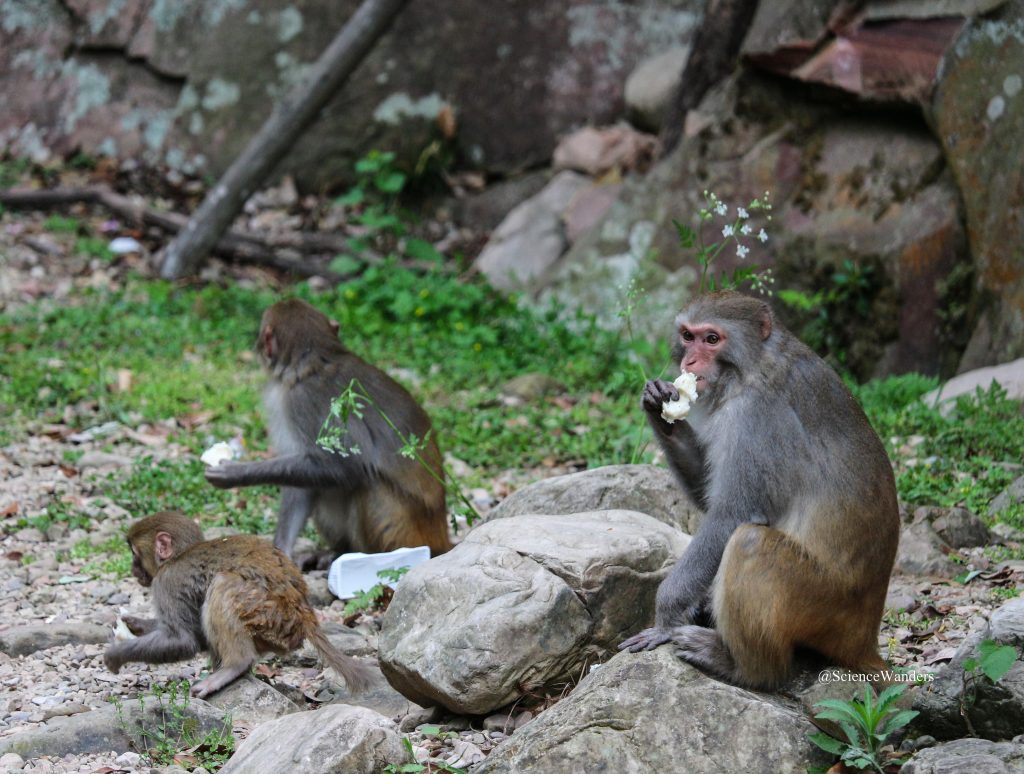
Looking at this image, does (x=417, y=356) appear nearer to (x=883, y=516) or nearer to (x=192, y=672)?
(x=192, y=672)

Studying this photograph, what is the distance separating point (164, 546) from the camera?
5.06 metres

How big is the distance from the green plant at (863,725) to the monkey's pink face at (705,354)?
114cm

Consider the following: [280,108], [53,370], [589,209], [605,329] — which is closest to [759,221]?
[605,329]

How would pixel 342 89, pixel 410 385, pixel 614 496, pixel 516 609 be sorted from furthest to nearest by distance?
pixel 342 89
pixel 410 385
pixel 614 496
pixel 516 609

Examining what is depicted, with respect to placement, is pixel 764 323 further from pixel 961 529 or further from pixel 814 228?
pixel 814 228

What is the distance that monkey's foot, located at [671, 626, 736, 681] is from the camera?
391cm

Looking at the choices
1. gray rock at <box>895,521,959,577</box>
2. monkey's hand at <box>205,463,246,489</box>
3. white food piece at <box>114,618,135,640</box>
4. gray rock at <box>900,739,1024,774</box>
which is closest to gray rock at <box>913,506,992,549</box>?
gray rock at <box>895,521,959,577</box>

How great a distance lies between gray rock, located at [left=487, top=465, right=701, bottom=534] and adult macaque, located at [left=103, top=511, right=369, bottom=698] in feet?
3.70

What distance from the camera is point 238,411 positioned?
26.6 feet

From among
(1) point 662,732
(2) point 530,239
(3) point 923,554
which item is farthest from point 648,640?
(2) point 530,239

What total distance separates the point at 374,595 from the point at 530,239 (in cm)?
598

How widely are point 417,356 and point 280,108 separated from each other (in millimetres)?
2801

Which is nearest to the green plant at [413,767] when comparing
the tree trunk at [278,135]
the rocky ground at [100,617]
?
the rocky ground at [100,617]

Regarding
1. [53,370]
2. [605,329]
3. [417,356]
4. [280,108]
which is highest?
[280,108]
